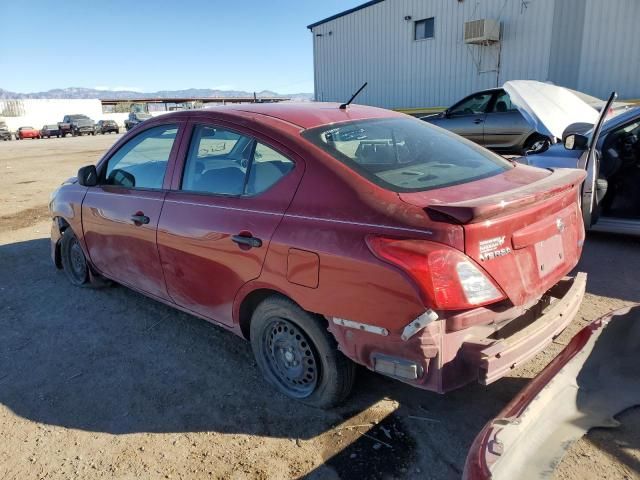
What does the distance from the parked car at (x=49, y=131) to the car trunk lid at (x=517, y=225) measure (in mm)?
46710

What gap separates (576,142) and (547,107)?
48cm

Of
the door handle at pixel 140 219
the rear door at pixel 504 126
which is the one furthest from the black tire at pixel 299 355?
→ the rear door at pixel 504 126

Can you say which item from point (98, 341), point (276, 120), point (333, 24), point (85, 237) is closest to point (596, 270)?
point (276, 120)

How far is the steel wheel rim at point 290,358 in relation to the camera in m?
2.70

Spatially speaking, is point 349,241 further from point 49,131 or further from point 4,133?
point 4,133

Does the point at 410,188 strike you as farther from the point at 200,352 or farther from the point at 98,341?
the point at 98,341

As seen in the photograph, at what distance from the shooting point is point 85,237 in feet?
14.1

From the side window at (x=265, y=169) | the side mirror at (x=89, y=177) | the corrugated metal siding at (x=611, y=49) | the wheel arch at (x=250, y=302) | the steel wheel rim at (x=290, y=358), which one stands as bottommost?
the steel wheel rim at (x=290, y=358)

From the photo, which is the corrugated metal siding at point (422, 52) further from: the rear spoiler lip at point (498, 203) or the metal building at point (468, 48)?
the rear spoiler lip at point (498, 203)

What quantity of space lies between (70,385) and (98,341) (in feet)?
1.93

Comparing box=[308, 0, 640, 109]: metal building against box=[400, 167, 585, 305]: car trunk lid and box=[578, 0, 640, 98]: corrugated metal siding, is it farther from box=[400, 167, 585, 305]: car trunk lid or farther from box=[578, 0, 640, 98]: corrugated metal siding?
box=[400, 167, 585, 305]: car trunk lid

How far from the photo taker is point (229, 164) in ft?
10.2

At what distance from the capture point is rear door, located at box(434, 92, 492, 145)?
10.2 meters

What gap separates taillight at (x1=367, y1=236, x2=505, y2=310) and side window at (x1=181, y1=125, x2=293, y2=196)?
0.90m
